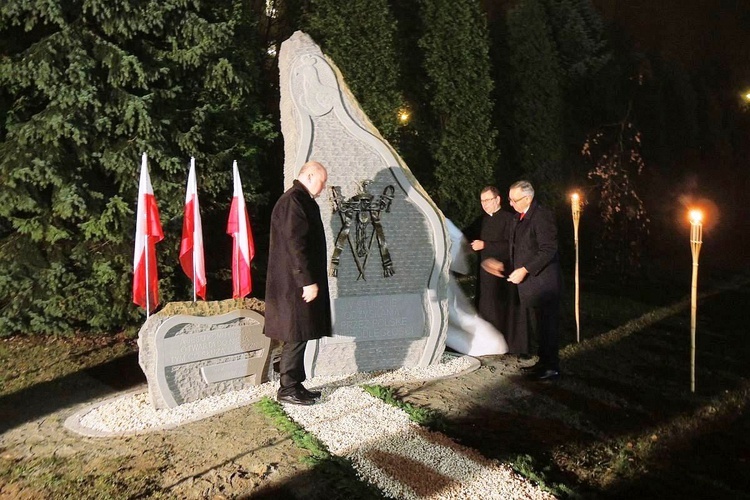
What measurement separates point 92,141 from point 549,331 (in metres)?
5.65

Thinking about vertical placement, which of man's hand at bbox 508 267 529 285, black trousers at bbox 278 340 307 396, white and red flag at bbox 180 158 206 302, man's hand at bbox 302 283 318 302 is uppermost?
white and red flag at bbox 180 158 206 302

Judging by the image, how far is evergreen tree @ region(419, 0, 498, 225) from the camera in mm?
9719

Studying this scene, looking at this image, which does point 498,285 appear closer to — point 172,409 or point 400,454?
point 400,454

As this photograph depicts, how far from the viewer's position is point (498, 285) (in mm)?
5922

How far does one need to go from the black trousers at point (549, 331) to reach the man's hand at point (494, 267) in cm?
73

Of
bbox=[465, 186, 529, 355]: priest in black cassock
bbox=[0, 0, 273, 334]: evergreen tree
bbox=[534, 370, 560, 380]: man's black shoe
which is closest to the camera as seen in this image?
bbox=[534, 370, 560, 380]: man's black shoe

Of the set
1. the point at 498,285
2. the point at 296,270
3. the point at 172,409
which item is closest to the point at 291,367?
the point at 296,270

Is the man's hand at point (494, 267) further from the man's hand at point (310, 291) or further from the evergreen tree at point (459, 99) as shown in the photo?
the evergreen tree at point (459, 99)

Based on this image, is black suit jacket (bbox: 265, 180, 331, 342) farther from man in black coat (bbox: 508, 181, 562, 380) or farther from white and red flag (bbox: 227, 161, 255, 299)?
man in black coat (bbox: 508, 181, 562, 380)

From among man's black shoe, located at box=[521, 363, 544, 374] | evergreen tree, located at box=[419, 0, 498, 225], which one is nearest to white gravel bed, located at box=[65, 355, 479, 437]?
man's black shoe, located at box=[521, 363, 544, 374]

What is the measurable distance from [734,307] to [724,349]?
2875mm

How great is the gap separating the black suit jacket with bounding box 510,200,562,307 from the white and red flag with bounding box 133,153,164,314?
3234 mm

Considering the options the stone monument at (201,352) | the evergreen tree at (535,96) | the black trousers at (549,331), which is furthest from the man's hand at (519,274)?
the evergreen tree at (535,96)

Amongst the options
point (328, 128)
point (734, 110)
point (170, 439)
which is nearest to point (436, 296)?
point (328, 128)
